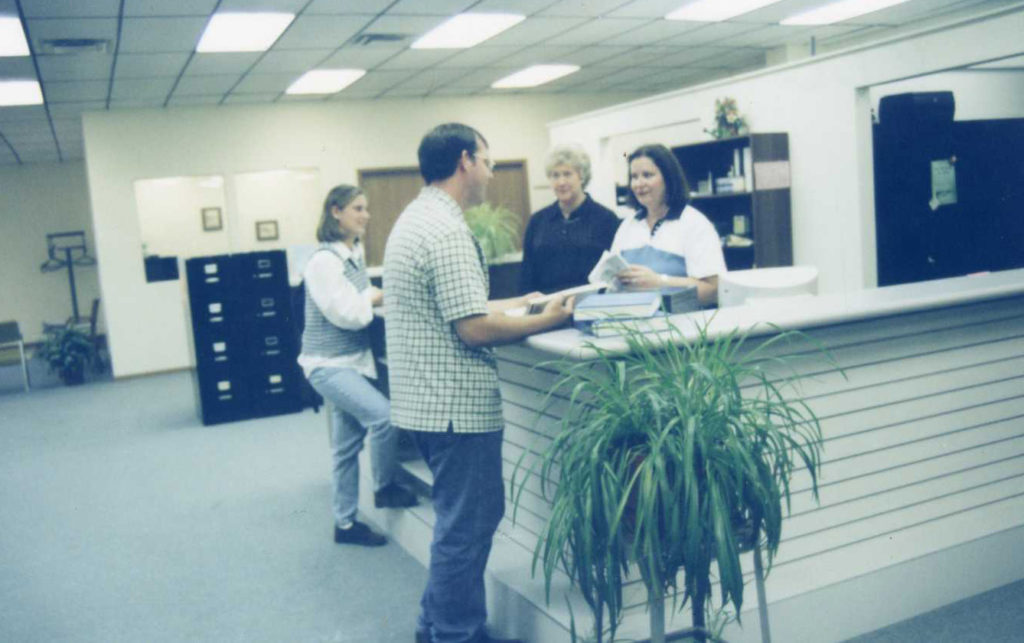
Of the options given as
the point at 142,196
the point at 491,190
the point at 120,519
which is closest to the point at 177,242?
the point at 142,196

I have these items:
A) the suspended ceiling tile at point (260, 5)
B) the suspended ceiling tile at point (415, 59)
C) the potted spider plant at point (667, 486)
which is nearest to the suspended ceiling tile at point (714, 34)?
the suspended ceiling tile at point (415, 59)

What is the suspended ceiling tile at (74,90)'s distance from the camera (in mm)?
7137

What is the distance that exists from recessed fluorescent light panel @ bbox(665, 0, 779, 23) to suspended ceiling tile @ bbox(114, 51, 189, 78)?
11.7ft

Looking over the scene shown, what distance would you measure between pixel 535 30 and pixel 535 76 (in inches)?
90.2

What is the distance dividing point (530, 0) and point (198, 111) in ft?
14.8

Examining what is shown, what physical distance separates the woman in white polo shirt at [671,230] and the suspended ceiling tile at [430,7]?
3.00m

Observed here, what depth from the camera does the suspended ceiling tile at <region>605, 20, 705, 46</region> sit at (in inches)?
268

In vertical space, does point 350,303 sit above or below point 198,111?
below

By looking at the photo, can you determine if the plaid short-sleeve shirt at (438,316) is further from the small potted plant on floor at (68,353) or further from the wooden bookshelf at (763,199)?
the small potted plant on floor at (68,353)

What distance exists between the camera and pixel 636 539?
1.75 m

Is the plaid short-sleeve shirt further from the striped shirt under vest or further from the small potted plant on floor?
the small potted plant on floor

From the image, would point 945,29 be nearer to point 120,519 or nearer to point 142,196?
point 120,519

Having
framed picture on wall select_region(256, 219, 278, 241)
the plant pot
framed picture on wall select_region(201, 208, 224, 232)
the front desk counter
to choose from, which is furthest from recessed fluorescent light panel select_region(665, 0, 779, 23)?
the plant pot

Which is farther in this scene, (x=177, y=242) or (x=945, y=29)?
(x=177, y=242)
